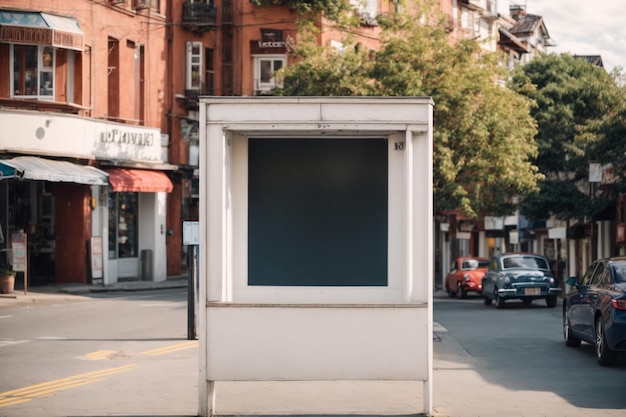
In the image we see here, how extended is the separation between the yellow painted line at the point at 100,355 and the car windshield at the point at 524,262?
56.7 feet

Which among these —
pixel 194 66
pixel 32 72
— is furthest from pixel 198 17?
pixel 32 72

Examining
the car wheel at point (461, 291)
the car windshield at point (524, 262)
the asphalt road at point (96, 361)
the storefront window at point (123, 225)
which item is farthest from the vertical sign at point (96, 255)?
the car windshield at point (524, 262)

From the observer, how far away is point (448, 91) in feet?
135

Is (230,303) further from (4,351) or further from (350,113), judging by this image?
(4,351)

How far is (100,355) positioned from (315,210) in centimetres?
725

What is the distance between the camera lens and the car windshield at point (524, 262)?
33.4 m

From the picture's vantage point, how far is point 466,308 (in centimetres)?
3278

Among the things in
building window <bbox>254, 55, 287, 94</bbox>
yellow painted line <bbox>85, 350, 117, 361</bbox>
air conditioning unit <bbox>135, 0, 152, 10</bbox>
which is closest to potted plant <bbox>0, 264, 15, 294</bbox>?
yellow painted line <bbox>85, 350, 117, 361</bbox>

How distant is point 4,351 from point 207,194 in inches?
334

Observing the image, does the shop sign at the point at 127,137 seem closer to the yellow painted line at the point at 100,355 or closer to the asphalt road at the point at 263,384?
the asphalt road at the point at 263,384

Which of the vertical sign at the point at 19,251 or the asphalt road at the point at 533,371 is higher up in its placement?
the vertical sign at the point at 19,251

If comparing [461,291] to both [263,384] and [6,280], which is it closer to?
[6,280]

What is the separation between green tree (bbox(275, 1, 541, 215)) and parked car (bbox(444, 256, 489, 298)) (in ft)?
7.59

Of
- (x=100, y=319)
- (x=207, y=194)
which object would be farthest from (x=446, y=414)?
(x=100, y=319)
